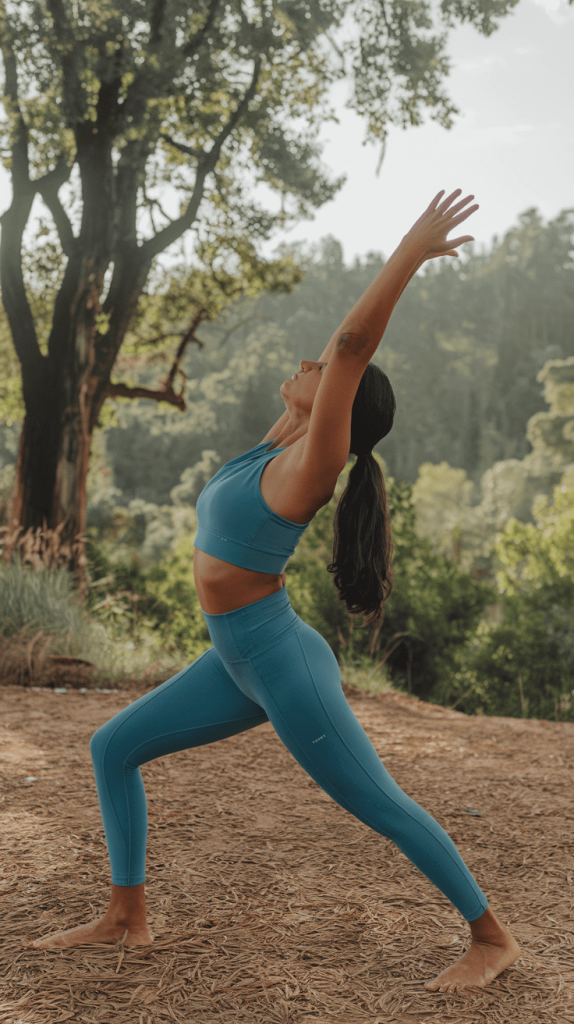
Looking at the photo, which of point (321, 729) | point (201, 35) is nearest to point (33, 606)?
point (321, 729)

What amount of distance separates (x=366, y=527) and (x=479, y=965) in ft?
4.11

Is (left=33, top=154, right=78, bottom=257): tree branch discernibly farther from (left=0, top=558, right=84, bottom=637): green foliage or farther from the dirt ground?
the dirt ground

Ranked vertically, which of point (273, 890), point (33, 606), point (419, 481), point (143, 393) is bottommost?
point (419, 481)

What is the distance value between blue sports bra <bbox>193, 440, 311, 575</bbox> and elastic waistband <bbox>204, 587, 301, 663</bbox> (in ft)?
0.36

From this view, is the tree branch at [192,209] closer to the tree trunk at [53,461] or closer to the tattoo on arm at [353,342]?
the tree trunk at [53,461]

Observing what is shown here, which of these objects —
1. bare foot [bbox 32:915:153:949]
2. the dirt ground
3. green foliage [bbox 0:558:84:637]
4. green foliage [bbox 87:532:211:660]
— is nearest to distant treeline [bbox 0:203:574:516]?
green foliage [bbox 87:532:211:660]

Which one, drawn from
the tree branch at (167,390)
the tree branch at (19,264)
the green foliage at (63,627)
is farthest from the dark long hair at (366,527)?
the tree branch at (167,390)

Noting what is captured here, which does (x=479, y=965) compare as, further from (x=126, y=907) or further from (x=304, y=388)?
(x=304, y=388)

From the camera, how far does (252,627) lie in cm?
208

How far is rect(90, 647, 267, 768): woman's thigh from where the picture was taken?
2219mm

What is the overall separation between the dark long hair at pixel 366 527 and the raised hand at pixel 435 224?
0.34m

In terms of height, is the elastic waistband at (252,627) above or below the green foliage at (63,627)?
above

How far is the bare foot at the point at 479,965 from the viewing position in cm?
212

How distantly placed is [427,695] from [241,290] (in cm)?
875
